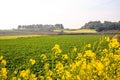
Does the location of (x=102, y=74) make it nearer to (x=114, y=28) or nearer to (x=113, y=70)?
(x=113, y=70)

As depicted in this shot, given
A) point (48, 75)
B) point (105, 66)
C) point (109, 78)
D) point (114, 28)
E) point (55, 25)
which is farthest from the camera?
point (55, 25)

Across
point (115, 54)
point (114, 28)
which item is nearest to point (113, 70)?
point (115, 54)

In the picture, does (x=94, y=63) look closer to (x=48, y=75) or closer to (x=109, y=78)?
(x=109, y=78)

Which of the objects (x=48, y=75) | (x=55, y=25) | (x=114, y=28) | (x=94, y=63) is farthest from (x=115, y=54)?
(x=55, y=25)

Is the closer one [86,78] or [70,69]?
[86,78]

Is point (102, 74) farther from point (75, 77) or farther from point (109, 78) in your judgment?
point (75, 77)

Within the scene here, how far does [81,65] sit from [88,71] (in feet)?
1.04

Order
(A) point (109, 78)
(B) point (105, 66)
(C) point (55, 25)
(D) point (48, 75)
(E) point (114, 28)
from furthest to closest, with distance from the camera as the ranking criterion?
(C) point (55, 25) → (E) point (114, 28) → (D) point (48, 75) → (B) point (105, 66) → (A) point (109, 78)

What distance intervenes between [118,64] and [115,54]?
0.99 ft

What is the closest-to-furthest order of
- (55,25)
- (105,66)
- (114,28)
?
(105,66)
(114,28)
(55,25)

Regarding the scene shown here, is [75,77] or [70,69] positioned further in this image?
[70,69]

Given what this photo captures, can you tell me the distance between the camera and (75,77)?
5168 millimetres

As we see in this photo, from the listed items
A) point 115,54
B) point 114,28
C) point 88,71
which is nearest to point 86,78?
point 88,71

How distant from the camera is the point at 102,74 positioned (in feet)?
16.4
